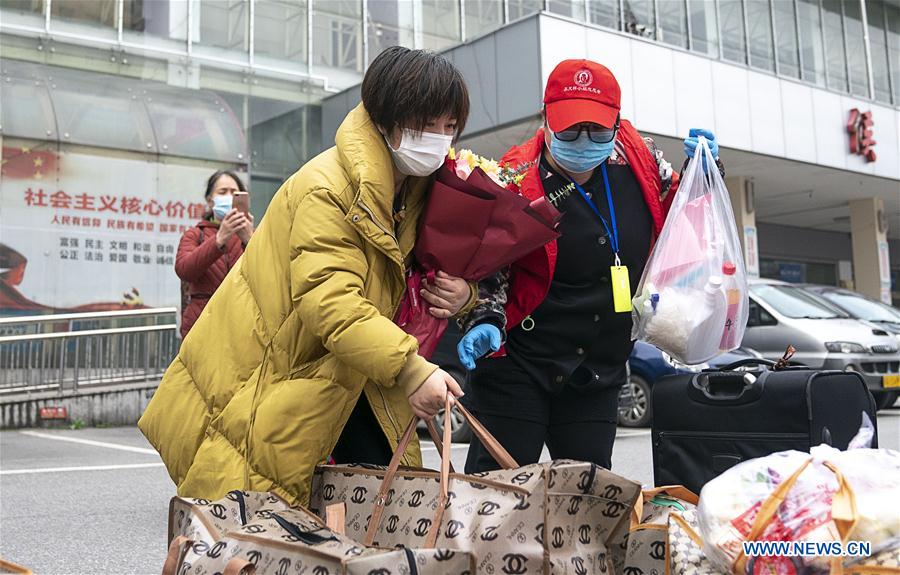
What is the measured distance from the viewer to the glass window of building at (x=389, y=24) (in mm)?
16891

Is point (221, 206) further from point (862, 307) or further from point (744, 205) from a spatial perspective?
point (744, 205)

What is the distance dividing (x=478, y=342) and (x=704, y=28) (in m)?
18.0

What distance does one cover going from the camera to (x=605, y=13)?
1766cm

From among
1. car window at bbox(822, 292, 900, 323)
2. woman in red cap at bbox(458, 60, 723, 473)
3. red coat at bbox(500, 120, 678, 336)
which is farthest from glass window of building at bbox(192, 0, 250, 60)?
woman in red cap at bbox(458, 60, 723, 473)

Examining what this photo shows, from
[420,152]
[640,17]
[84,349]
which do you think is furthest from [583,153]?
[640,17]

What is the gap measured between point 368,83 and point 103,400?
10234 millimetres

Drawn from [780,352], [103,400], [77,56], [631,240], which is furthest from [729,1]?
[631,240]

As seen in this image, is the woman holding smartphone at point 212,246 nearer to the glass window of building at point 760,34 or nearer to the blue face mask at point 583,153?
the blue face mask at point 583,153

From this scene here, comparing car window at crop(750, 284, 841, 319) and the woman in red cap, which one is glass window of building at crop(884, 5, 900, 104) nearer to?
car window at crop(750, 284, 841, 319)

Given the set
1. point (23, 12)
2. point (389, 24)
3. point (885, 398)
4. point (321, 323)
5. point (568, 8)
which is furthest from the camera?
point (568, 8)

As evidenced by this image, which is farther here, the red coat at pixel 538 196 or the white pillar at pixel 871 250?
the white pillar at pixel 871 250

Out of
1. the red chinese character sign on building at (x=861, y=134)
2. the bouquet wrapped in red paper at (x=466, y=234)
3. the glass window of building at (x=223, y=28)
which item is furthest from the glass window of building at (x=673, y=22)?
the bouquet wrapped in red paper at (x=466, y=234)

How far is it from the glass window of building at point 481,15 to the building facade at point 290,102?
29 millimetres

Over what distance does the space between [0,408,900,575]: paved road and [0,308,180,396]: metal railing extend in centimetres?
123
